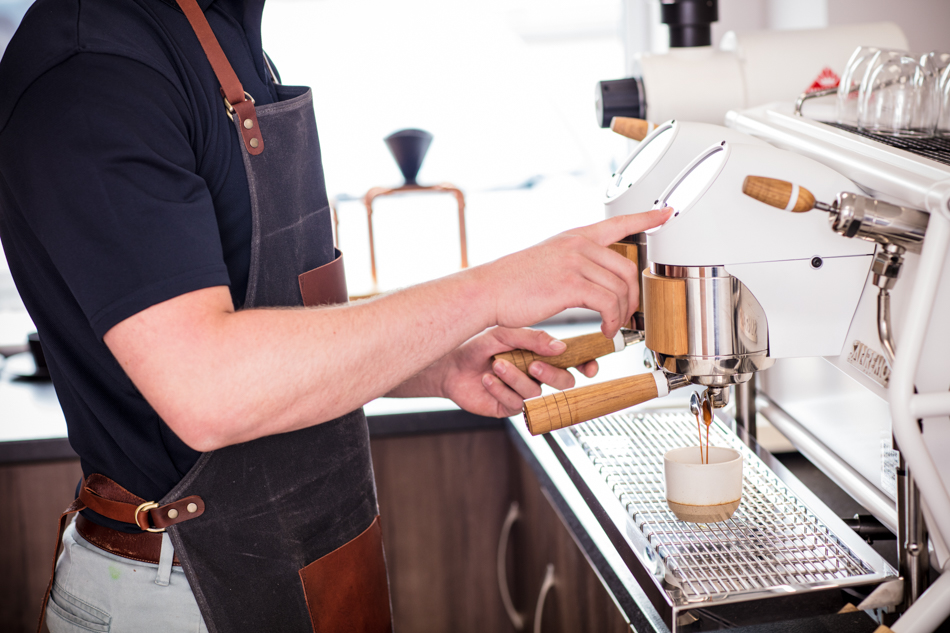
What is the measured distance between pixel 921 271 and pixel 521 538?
1115 mm

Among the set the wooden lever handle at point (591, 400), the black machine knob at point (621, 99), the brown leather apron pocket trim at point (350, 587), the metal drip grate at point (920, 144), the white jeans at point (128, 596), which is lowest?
the brown leather apron pocket trim at point (350, 587)

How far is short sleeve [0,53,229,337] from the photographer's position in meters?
0.63

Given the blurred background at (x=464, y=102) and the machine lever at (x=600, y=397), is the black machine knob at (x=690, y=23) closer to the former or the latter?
the blurred background at (x=464, y=102)

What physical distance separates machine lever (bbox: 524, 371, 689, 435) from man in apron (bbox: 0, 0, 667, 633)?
7 cm

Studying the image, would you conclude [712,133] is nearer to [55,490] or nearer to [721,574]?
[721,574]

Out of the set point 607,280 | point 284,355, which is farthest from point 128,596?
point 607,280

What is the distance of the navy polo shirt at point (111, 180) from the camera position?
63cm

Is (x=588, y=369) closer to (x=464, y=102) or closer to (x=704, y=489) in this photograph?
(x=704, y=489)

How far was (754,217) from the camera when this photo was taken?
0.75 metres

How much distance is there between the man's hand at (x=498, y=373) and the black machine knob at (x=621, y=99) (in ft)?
1.65

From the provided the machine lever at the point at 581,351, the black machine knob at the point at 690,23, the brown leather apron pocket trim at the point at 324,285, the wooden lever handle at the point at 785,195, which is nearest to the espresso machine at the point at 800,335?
the wooden lever handle at the point at 785,195

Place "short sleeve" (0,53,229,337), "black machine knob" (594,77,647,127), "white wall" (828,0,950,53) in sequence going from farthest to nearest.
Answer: "white wall" (828,0,950,53)
"black machine knob" (594,77,647,127)
"short sleeve" (0,53,229,337)

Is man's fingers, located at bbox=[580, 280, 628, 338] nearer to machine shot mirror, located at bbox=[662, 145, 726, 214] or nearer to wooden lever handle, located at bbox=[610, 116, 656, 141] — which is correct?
machine shot mirror, located at bbox=[662, 145, 726, 214]

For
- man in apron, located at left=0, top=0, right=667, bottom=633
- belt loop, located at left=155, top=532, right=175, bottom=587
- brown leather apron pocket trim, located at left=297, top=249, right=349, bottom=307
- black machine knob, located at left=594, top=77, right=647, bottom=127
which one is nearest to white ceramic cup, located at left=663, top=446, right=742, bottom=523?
man in apron, located at left=0, top=0, right=667, bottom=633
